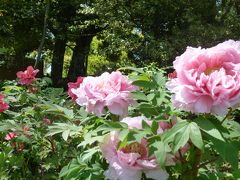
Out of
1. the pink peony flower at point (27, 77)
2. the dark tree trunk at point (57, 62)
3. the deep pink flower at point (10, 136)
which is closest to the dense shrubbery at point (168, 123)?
the deep pink flower at point (10, 136)

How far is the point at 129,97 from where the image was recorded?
191cm

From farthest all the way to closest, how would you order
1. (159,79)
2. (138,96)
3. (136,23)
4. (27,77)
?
(136,23) → (27,77) → (159,79) → (138,96)

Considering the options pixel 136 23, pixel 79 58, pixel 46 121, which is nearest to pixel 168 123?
pixel 46 121

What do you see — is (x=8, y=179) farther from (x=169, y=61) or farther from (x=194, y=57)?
(x=169, y=61)

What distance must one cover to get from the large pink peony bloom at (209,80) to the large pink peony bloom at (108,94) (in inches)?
13.8

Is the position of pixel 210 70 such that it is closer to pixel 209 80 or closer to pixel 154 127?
pixel 209 80

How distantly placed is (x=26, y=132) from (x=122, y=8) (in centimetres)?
1492

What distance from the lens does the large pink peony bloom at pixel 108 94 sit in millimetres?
1909

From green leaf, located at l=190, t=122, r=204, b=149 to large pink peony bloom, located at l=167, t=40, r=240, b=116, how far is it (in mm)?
57

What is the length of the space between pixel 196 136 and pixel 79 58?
851 inches

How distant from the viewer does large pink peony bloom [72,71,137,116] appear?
1909 millimetres

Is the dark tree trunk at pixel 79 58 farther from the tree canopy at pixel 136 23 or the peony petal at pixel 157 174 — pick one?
the peony petal at pixel 157 174

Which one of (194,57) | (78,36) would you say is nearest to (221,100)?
(194,57)

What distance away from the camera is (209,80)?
4.93ft
